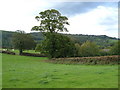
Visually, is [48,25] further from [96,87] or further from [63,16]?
[96,87]

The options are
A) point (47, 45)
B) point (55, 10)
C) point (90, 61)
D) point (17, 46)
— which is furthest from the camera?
point (17, 46)

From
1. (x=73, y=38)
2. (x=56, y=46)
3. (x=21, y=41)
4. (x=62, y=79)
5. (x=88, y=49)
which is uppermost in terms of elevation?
(x=73, y=38)

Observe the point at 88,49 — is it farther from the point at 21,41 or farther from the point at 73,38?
the point at 21,41

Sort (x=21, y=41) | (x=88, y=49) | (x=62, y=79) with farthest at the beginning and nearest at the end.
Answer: (x=88, y=49) → (x=21, y=41) → (x=62, y=79)

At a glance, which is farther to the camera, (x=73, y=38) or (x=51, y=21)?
(x=73, y=38)

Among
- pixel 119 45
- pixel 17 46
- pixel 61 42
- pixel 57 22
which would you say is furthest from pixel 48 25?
pixel 119 45

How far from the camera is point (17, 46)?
63.3 metres

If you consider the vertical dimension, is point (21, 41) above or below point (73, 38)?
below

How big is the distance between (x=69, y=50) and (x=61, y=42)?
3.20 meters

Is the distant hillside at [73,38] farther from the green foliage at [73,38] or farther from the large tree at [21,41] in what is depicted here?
the large tree at [21,41]

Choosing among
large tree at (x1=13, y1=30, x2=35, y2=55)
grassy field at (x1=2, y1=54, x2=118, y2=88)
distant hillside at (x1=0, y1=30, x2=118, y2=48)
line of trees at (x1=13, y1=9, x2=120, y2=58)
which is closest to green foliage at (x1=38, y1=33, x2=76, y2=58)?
line of trees at (x1=13, y1=9, x2=120, y2=58)

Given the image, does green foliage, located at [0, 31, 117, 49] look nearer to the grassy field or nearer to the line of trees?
the line of trees

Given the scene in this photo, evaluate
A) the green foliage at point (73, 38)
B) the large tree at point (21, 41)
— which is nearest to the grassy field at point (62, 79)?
the large tree at point (21, 41)

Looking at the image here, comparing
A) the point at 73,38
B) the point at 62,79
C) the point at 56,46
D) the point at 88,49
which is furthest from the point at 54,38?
the point at 73,38
